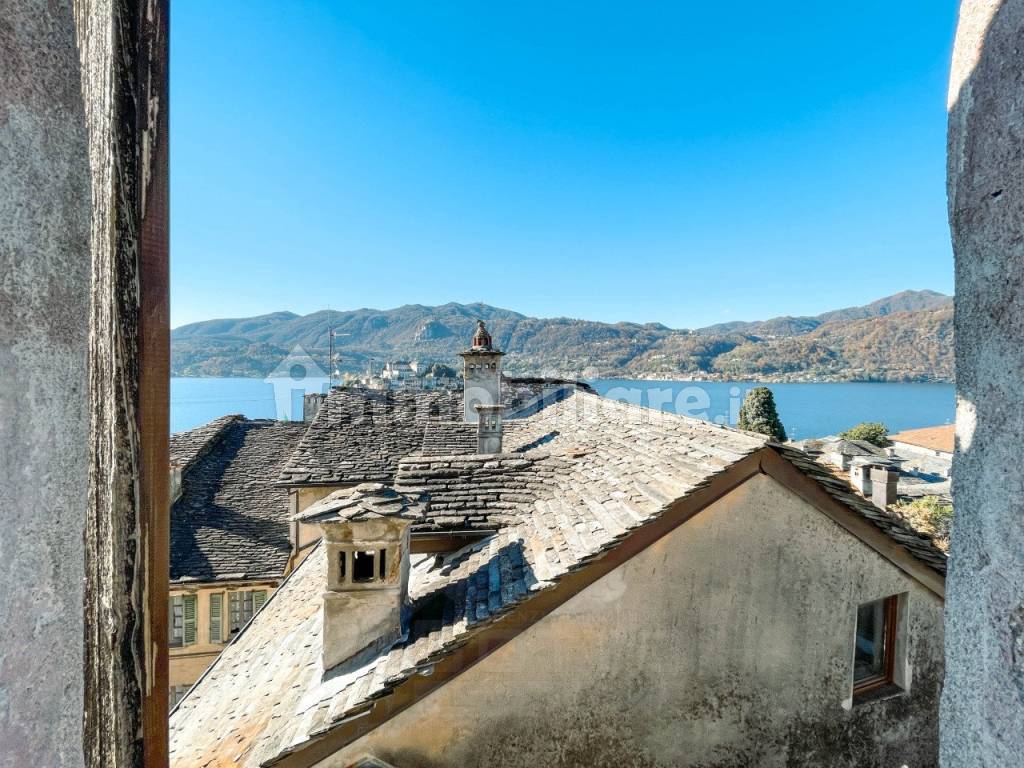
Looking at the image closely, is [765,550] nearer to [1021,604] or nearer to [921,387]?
[1021,604]

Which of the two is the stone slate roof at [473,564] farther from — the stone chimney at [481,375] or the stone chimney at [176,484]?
the stone chimney at [176,484]

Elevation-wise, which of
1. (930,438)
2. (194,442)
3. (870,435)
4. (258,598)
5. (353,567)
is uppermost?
(353,567)

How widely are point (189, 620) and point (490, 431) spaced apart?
885cm

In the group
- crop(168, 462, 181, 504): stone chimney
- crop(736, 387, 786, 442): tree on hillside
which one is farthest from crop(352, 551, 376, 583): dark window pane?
crop(736, 387, 786, 442): tree on hillside

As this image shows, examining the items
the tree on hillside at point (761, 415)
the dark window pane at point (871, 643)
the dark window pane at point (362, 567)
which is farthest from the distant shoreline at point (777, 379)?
the dark window pane at point (362, 567)

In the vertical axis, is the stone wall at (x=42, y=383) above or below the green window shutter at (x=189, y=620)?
above

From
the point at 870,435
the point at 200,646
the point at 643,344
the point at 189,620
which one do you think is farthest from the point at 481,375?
the point at 643,344

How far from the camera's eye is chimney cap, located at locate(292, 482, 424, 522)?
4246 mm

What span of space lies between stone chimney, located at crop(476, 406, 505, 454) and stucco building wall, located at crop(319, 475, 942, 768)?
25.0 ft

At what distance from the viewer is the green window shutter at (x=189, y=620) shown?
458 inches

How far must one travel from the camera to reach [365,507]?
4320mm

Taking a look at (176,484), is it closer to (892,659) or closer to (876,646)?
(876,646)

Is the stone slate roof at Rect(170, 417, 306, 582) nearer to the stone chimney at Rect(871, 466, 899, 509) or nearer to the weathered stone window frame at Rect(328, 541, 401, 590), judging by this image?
the weathered stone window frame at Rect(328, 541, 401, 590)

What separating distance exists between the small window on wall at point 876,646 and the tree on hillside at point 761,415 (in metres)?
30.3
